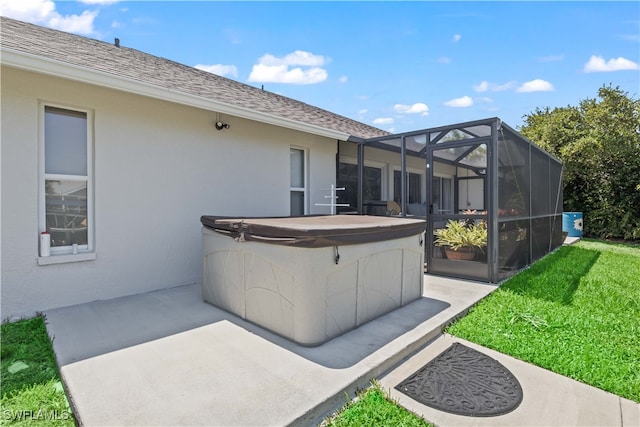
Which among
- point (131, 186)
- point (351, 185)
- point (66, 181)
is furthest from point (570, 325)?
point (66, 181)

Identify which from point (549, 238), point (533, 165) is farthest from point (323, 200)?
point (549, 238)

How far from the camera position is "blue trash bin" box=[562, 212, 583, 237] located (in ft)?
40.4

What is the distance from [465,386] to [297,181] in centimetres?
509

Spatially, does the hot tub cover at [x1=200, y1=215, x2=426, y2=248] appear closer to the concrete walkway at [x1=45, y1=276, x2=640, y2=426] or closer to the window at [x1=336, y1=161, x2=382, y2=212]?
the concrete walkway at [x1=45, y1=276, x2=640, y2=426]

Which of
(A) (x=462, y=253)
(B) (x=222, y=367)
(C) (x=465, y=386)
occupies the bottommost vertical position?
(C) (x=465, y=386)

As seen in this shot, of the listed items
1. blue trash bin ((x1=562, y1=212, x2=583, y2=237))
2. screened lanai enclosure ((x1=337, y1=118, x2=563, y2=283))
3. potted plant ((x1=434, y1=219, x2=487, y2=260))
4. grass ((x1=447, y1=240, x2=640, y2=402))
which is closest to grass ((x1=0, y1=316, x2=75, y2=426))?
grass ((x1=447, y1=240, x2=640, y2=402))

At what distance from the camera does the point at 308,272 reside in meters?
2.86

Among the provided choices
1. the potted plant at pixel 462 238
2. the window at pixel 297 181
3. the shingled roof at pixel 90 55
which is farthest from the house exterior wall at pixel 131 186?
the potted plant at pixel 462 238

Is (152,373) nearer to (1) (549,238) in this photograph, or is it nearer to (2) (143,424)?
(2) (143,424)

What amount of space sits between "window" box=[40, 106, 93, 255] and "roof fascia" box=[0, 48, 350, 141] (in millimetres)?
750

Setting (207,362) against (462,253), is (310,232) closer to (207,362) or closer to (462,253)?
(207,362)

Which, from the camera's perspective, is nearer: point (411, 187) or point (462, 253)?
point (462, 253)

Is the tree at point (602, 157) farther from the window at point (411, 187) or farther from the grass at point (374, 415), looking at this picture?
the grass at point (374, 415)

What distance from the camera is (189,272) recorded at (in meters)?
5.08
